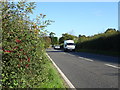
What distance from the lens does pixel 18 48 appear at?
5.13 metres

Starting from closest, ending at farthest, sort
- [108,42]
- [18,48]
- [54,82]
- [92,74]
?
[18,48], [54,82], [92,74], [108,42]

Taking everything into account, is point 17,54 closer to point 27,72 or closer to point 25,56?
point 25,56

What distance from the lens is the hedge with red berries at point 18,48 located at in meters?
5.02

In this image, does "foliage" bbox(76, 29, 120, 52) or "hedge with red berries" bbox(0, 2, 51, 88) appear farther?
"foliage" bbox(76, 29, 120, 52)

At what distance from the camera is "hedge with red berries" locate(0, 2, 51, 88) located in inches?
197

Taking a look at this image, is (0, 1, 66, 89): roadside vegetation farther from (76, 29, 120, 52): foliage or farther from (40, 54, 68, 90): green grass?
(76, 29, 120, 52): foliage

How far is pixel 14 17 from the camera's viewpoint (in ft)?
17.9

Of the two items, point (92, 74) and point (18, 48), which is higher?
point (18, 48)

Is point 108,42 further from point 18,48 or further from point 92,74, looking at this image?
point 18,48

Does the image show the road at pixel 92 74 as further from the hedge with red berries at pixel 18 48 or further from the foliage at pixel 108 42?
the foliage at pixel 108 42

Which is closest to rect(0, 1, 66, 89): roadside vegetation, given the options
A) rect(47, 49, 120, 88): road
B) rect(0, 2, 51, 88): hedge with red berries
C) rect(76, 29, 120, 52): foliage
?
rect(0, 2, 51, 88): hedge with red berries

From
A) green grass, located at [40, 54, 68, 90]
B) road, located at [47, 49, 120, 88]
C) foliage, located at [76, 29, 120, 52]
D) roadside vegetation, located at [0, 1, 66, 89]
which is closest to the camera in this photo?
roadside vegetation, located at [0, 1, 66, 89]

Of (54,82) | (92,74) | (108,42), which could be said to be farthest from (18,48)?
(108,42)

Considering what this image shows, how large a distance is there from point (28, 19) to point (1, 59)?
1610 mm
